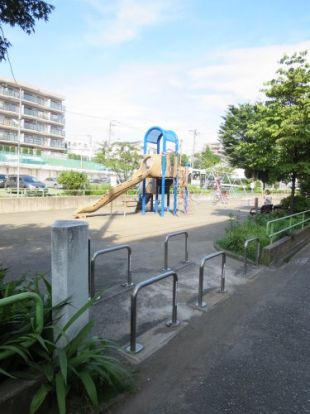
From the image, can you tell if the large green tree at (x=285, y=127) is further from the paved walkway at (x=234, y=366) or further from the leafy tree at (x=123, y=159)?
the leafy tree at (x=123, y=159)

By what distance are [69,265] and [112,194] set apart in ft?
41.6

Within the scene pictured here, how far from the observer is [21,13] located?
4930 mm

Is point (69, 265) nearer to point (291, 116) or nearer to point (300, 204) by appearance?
point (291, 116)

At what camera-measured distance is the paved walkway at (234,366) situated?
283 centimetres

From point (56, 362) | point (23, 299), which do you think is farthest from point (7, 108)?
point (56, 362)

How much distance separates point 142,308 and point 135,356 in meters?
1.28

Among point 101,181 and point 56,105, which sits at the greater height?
point 56,105

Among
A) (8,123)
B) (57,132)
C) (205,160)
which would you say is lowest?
(205,160)

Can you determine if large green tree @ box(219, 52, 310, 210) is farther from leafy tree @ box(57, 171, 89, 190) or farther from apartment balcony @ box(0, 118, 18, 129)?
apartment balcony @ box(0, 118, 18, 129)

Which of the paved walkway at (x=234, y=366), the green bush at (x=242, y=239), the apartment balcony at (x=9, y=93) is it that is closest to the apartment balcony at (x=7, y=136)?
the apartment balcony at (x=9, y=93)

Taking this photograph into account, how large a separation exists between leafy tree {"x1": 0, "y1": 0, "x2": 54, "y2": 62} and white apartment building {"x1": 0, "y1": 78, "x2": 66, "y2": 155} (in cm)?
4261

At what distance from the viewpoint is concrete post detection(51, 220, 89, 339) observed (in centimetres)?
274

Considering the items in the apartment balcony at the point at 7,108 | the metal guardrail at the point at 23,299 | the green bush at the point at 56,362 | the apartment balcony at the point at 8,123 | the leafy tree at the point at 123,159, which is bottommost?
the green bush at the point at 56,362

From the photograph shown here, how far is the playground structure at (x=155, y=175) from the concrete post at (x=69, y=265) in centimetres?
1168
